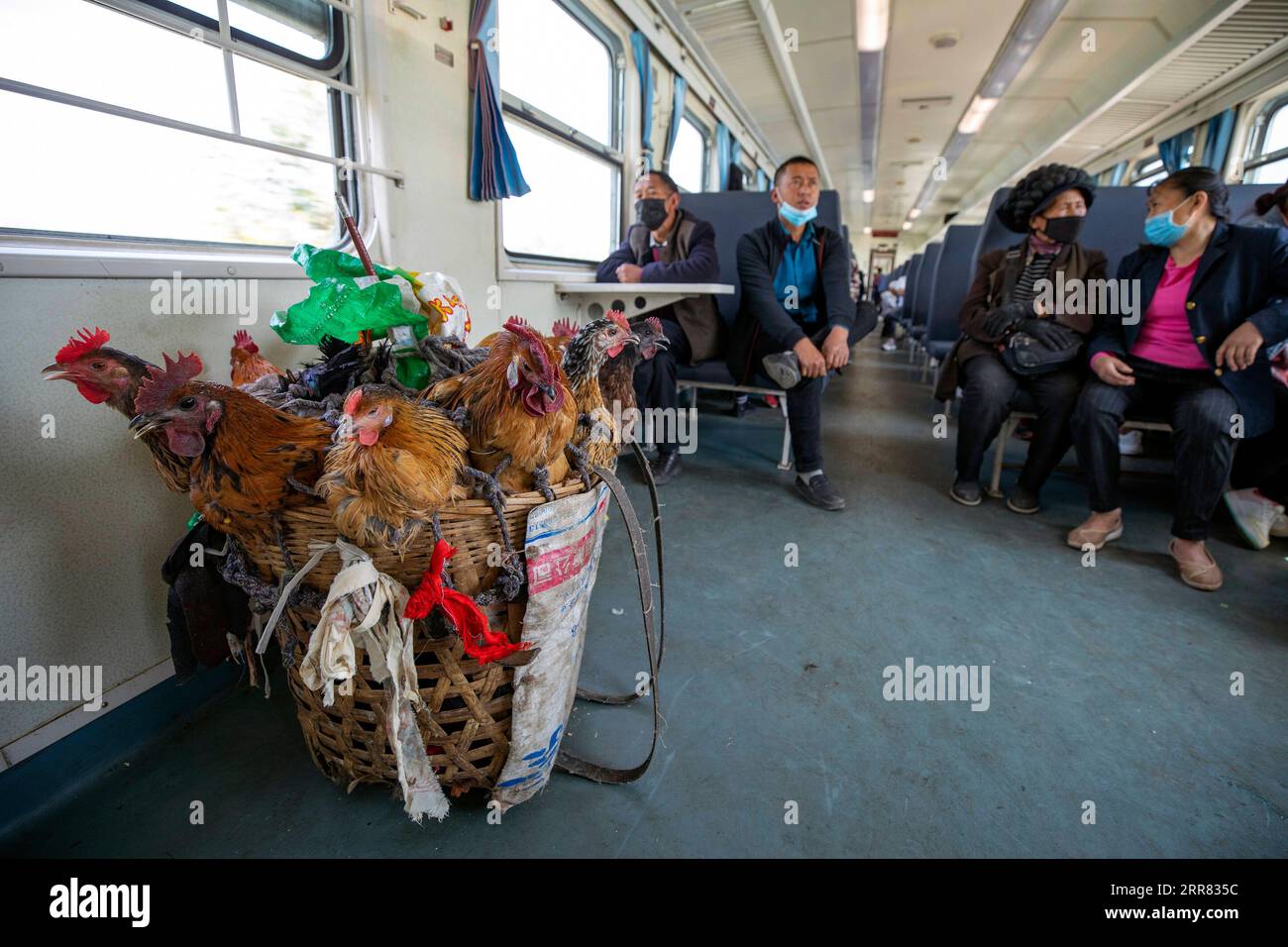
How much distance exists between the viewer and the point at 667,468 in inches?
129

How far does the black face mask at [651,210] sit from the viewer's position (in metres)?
3.33

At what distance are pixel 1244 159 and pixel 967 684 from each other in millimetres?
7202

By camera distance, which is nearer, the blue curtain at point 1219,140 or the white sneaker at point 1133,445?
the white sneaker at point 1133,445

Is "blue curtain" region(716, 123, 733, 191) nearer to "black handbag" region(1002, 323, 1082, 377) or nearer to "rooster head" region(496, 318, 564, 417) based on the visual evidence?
"black handbag" region(1002, 323, 1082, 377)

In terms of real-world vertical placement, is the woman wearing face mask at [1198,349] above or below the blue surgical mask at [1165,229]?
below

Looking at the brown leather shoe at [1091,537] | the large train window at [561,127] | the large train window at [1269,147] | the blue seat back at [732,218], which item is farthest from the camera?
the large train window at [1269,147]

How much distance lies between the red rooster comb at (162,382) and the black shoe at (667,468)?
235cm

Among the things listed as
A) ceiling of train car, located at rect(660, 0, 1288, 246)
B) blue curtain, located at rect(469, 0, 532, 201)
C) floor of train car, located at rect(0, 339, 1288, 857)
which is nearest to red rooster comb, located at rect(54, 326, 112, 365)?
floor of train car, located at rect(0, 339, 1288, 857)

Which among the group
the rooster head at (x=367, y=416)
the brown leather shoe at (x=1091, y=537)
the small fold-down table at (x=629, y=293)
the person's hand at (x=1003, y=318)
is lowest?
the brown leather shoe at (x=1091, y=537)

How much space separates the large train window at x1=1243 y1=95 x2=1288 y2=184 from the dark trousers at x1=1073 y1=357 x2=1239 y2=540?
14.7 ft

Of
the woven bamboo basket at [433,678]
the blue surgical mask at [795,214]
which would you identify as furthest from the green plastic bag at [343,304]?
the blue surgical mask at [795,214]

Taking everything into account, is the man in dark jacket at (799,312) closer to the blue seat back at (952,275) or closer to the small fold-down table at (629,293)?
the small fold-down table at (629,293)
